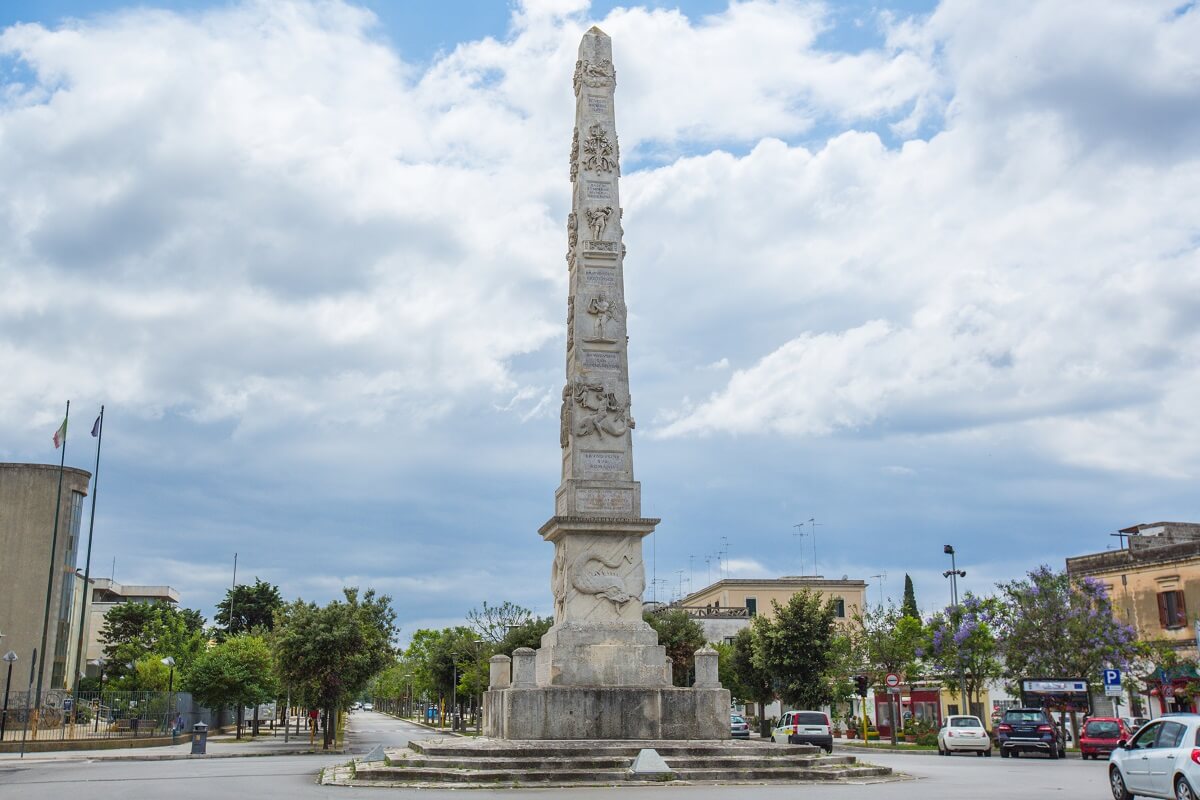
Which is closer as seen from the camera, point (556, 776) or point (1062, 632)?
point (556, 776)

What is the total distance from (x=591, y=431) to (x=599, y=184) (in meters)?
5.40

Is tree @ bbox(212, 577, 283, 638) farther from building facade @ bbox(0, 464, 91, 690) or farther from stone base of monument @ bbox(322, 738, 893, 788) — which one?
stone base of monument @ bbox(322, 738, 893, 788)

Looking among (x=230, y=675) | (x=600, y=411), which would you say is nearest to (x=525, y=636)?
(x=230, y=675)

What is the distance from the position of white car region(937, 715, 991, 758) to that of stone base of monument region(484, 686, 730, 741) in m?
17.4

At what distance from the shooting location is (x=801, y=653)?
46.3 metres

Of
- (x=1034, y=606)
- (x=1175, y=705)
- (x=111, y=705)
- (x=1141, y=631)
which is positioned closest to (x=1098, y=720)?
(x=1034, y=606)

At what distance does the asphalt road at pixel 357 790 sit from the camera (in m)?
15.0

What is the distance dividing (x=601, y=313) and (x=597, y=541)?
15.4ft

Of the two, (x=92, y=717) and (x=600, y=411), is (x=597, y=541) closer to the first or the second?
(x=600, y=411)

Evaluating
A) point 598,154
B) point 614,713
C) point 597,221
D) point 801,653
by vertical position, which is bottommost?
point 614,713

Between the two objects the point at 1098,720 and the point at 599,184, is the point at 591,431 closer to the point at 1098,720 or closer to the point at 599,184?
the point at 599,184

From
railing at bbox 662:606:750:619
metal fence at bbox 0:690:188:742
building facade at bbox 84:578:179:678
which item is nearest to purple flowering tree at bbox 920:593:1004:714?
metal fence at bbox 0:690:188:742

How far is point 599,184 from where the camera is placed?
2284 centimetres

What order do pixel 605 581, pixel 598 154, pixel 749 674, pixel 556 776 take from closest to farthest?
1. pixel 556 776
2. pixel 605 581
3. pixel 598 154
4. pixel 749 674
